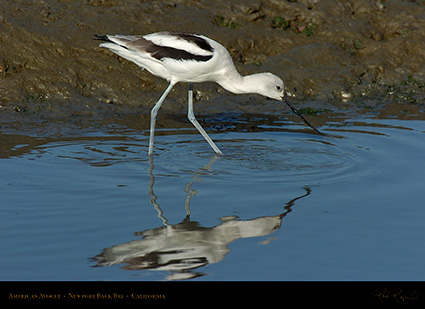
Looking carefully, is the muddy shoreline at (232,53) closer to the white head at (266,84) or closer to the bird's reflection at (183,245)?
the white head at (266,84)

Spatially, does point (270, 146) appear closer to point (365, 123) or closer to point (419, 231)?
point (365, 123)

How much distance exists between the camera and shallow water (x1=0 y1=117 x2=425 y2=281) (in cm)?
385

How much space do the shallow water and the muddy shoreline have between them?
1109 millimetres

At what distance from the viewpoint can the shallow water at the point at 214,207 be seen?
3.85 metres

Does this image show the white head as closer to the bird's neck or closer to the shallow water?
the bird's neck

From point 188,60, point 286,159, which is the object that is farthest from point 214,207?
point 188,60

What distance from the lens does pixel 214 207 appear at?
193 inches

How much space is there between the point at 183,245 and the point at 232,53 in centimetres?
507

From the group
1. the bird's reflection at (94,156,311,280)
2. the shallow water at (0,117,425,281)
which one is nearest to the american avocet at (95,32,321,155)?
the shallow water at (0,117,425,281)

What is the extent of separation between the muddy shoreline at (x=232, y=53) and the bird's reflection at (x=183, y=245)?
3466 mm
